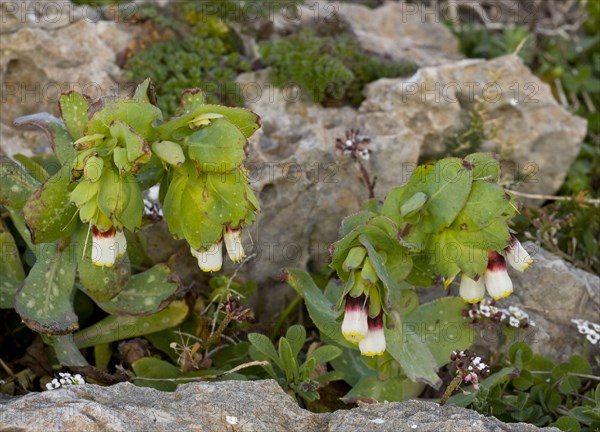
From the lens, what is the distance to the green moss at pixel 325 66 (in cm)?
484

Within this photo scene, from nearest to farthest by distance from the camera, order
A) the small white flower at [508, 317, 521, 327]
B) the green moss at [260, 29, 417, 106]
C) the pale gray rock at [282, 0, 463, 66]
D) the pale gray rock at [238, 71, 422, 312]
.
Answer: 1. the small white flower at [508, 317, 521, 327]
2. the pale gray rock at [238, 71, 422, 312]
3. the green moss at [260, 29, 417, 106]
4. the pale gray rock at [282, 0, 463, 66]

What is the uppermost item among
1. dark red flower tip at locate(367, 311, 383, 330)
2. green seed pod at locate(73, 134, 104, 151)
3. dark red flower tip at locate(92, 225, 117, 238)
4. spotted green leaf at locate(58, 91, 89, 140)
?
green seed pod at locate(73, 134, 104, 151)

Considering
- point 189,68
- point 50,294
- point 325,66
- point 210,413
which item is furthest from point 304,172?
point 210,413

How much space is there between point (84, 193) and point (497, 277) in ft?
5.68

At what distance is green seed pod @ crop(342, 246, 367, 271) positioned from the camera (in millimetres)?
3123

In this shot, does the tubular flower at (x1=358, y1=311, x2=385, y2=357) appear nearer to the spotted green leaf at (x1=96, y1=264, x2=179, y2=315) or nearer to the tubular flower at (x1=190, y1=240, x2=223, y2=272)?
the tubular flower at (x1=190, y1=240, x2=223, y2=272)

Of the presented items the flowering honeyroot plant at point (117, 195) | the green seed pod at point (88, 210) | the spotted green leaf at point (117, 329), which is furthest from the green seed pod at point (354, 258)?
the spotted green leaf at point (117, 329)

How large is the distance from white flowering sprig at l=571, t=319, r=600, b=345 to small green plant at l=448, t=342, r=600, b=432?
11cm

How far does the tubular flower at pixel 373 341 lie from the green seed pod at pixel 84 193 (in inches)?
47.9

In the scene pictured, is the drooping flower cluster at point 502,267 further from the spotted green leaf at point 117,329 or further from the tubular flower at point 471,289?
the spotted green leaf at point 117,329

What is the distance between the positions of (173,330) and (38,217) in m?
1.09

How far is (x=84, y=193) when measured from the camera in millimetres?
3074

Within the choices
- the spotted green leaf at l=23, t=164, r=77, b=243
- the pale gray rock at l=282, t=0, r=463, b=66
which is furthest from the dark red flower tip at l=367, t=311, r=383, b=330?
the pale gray rock at l=282, t=0, r=463, b=66

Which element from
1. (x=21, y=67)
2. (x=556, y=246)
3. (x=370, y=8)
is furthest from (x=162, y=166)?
(x=370, y=8)
